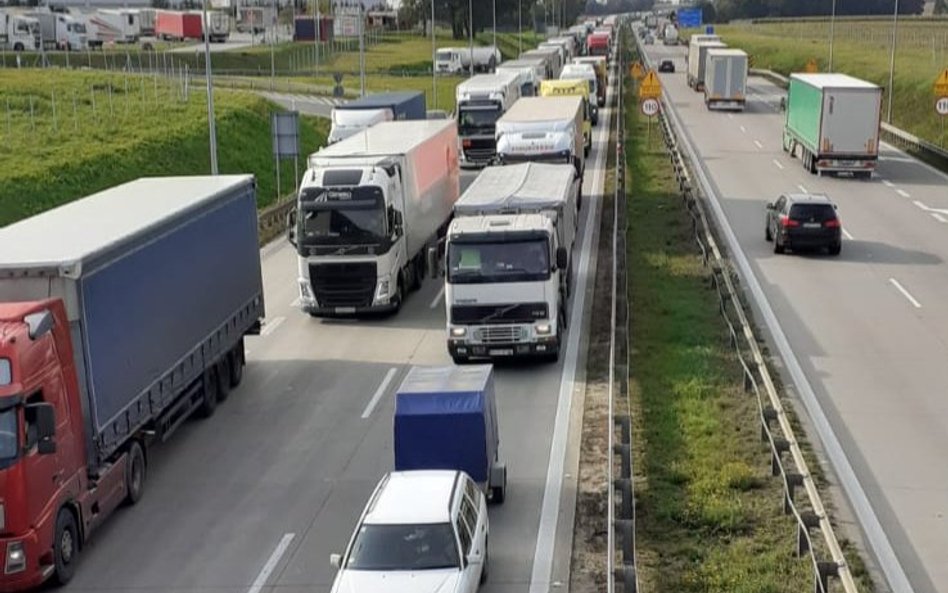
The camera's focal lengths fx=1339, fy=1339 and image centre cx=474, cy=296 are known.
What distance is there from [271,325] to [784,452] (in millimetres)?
12802

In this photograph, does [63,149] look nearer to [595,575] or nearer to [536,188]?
[536,188]

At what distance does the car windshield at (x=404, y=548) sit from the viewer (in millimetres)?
12703

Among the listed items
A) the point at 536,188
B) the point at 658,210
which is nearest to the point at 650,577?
the point at 536,188

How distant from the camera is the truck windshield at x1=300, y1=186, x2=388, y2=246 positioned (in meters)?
25.8

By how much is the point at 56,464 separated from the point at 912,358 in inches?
582

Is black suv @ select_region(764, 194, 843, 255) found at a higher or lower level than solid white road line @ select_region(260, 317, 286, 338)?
higher

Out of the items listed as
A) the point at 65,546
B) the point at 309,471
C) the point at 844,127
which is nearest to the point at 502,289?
the point at 309,471

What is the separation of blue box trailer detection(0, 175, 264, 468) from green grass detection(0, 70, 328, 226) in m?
15.4

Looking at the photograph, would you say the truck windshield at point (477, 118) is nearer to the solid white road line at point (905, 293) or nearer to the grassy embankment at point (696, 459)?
the grassy embankment at point (696, 459)

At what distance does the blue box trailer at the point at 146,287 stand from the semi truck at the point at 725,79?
51840mm

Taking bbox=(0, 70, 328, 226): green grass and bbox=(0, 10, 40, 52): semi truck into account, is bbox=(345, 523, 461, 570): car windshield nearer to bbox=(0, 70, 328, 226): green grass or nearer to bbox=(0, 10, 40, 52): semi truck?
bbox=(0, 70, 328, 226): green grass

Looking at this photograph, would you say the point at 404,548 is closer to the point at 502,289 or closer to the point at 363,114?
the point at 502,289

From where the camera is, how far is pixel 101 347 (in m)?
15.8

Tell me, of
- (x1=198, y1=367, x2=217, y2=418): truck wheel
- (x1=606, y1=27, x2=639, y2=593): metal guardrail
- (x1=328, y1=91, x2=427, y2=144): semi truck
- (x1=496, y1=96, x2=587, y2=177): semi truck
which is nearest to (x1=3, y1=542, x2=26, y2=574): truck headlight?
(x1=606, y1=27, x2=639, y2=593): metal guardrail
